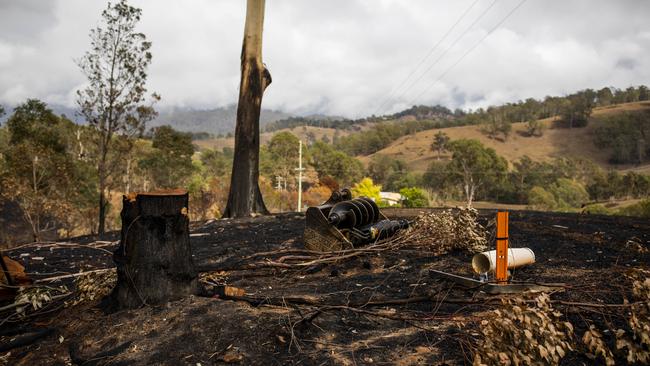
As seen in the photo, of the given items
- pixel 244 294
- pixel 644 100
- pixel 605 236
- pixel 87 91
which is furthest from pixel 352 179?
pixel 644 100

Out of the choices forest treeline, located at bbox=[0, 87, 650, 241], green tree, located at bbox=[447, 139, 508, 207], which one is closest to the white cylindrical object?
forest treeline, located at bbox=[0, 87, 650, 241]

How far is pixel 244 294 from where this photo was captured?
3.77 m

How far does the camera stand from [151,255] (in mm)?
3520

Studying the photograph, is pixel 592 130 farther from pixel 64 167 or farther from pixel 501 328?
pixel 501 328

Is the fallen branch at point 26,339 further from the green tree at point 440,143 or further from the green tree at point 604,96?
the green tree at point 604,96

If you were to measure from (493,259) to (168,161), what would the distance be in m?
35.8

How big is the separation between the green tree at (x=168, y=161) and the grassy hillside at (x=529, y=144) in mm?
46163

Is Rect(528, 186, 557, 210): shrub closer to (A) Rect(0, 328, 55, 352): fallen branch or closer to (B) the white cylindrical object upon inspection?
(B) the white cylindrical object

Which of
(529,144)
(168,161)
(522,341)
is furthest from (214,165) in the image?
(529,144)

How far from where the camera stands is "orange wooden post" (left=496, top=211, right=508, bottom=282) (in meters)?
3.83

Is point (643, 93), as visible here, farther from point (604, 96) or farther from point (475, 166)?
point (475, 166)

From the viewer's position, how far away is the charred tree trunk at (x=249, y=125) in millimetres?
10789

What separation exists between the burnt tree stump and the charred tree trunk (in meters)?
7.13

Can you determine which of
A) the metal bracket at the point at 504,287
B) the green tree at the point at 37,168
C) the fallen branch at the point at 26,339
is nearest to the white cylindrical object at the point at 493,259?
the metal bracket at the point at 504,287
